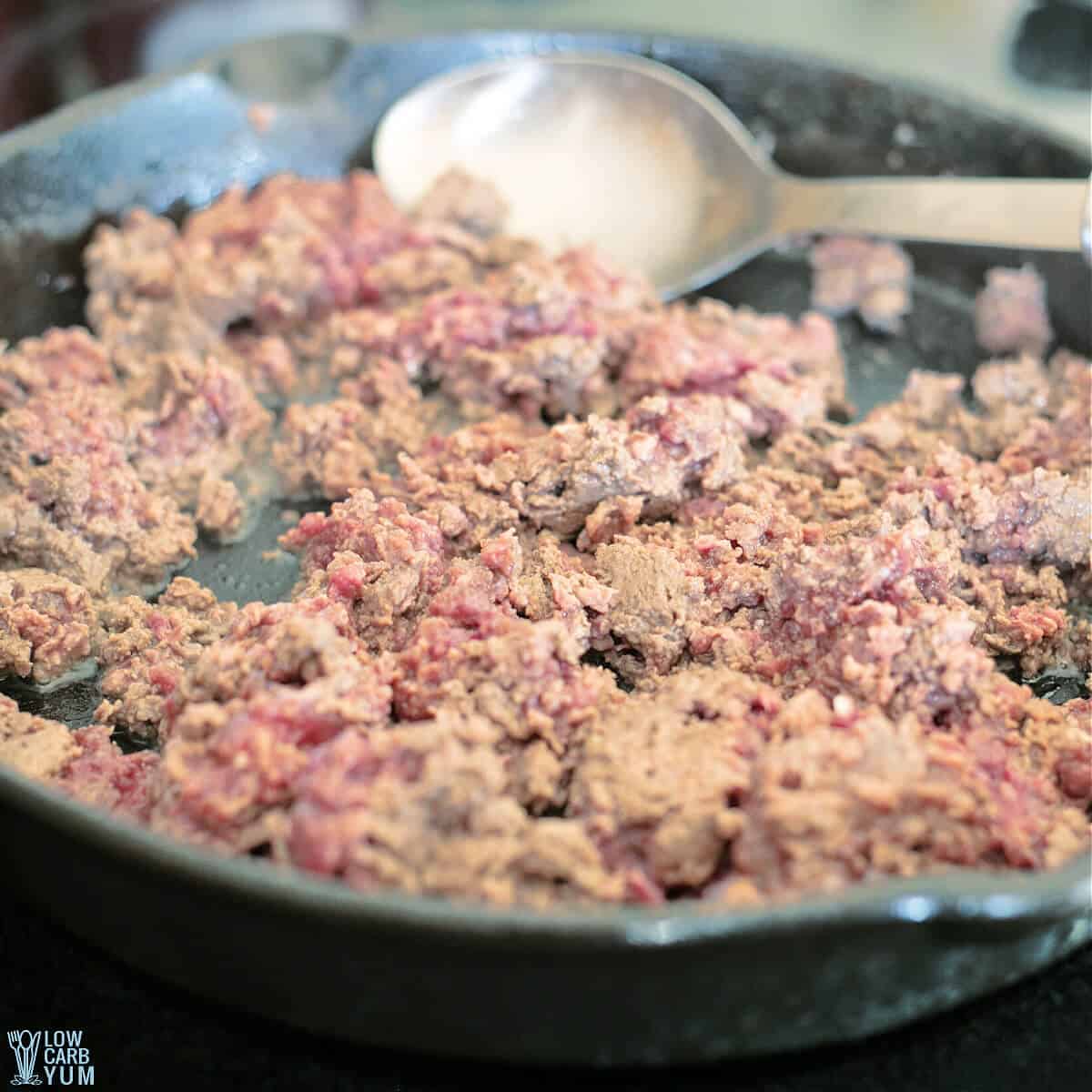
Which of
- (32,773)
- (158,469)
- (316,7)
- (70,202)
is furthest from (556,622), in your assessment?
(316,7)

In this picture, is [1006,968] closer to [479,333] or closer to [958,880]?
[958,880]

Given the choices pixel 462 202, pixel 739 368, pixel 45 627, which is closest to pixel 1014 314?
pixel 739 368

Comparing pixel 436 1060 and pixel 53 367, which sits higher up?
pixel 53 367

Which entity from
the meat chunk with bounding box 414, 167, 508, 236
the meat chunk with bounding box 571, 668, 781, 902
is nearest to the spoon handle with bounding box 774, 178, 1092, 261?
the meat chunk with bounding box 414, 167, 508, 236

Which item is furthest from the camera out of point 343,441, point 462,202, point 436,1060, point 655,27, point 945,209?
point 655,27

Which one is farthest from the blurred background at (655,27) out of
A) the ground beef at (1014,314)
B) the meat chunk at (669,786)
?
the meat chunk at (669,786)

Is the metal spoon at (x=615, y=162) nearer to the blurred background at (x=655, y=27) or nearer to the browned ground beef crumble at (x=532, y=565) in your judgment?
the browned ground beef crumble at (x=532, y=565)

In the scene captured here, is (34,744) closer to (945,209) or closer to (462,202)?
(462,202)
